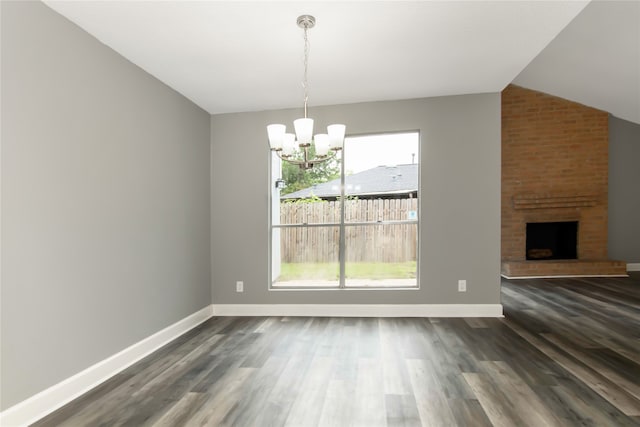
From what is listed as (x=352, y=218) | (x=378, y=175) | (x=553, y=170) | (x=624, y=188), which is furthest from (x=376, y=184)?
(x=624, y=188)

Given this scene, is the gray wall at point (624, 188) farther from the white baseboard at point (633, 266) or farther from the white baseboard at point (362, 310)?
the white baseboard at point (362, 310)

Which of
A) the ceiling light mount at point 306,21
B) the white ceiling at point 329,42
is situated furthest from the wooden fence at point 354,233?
the ceiling light mount at point 306,21

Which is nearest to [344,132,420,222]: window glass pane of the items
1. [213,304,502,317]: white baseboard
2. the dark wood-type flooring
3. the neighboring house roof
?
the neighboring house roof

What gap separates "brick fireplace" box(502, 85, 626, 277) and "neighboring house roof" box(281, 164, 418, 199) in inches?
141

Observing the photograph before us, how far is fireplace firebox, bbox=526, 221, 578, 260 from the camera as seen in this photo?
7004mm

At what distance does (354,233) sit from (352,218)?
0.19 m

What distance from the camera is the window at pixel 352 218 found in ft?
14.2

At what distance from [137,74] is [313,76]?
161cm

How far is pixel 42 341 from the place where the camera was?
2.19 metres

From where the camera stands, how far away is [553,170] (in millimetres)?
6773

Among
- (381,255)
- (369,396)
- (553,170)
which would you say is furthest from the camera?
(553,170)

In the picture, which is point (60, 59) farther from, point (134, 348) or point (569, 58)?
point (569, 58)

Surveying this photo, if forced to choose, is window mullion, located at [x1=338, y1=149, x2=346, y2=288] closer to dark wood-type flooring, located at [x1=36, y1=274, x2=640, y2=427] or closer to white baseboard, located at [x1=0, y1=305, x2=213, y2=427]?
dark wood-type flooring, located at [x1=36, y1=274, x2=640, y2=427]

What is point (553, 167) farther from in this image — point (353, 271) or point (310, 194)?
point (310, 194)
